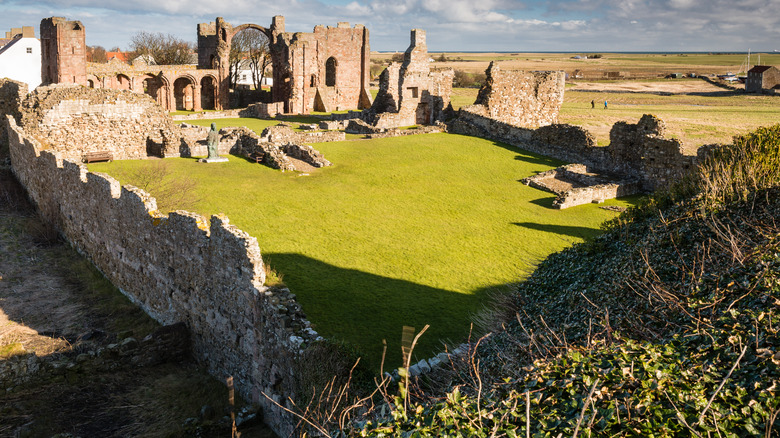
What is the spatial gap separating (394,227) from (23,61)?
43.1 meters

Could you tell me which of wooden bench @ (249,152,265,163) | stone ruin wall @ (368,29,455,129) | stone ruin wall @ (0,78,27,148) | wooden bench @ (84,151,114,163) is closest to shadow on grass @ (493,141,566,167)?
stone ruin wall @ (368,29,455,129)

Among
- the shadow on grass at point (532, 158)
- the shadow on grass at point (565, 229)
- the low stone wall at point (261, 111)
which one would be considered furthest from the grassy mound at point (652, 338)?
the low stone wall at point (261, 111)

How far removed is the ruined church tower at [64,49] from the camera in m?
38.8

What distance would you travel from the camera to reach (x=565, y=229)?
16.7m

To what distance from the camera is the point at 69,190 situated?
1497 cm

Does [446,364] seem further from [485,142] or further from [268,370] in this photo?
[485,142]

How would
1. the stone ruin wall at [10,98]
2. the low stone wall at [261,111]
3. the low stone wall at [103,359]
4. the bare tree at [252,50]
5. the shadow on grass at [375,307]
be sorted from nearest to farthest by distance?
the low stone wall at [103,359] < the shadow on grass at [375,307] < the stone ruin wall at [10,98] < the low stone wall at [261,111] < the bare tree at [252,50]

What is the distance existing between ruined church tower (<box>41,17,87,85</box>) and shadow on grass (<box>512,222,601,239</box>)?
3383 cm

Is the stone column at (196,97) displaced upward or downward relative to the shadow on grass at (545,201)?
upward

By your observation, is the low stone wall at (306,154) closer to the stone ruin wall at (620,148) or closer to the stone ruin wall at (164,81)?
the stone ruin wall at (620,148)

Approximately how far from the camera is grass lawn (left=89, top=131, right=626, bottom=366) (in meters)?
11.3

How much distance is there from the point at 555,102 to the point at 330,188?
63.9ft

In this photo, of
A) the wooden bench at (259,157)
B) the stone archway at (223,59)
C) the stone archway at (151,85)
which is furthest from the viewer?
the stone archway at (223,59)

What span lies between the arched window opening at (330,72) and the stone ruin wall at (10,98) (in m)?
27.9
